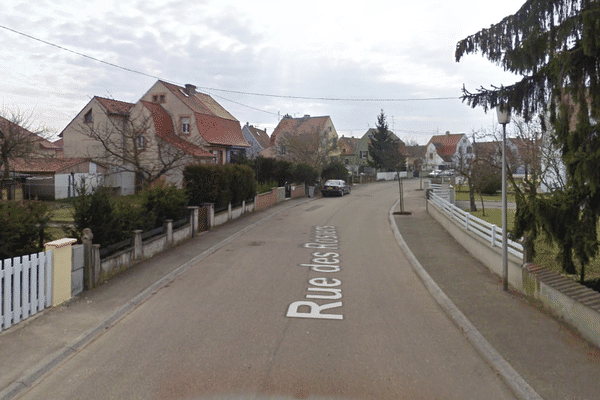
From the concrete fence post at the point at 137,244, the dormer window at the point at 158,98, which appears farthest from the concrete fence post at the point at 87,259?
the dormer window at the point at 158,98

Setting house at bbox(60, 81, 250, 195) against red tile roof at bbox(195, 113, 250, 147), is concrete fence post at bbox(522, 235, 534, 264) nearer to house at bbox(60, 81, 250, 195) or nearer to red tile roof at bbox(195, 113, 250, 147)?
house at bbox(60, 81, 250, 195)

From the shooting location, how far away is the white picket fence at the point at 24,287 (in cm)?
660

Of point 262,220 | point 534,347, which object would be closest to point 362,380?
point 534,347

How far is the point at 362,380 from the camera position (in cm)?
526

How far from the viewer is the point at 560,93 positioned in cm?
713

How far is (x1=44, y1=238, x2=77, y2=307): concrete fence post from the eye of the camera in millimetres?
7848

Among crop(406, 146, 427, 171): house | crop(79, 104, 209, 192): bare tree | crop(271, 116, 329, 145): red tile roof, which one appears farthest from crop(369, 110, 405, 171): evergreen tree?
crop(79, 104, 209, 192): bare tree

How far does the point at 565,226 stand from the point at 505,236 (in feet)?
6.80

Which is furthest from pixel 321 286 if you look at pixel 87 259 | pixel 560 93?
pixel 560 93

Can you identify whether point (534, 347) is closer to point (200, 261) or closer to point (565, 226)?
point (565, 226)

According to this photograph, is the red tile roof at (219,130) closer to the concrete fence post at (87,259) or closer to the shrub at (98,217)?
the shrub at (98,217)

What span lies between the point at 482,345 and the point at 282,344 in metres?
2.77

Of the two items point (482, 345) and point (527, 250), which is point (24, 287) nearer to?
point (482, 345)

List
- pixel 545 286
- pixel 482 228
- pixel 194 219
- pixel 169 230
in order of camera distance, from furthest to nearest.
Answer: pixel 194 219 → pixel 169 230 → pixel 482 228 → pixel 545 286
